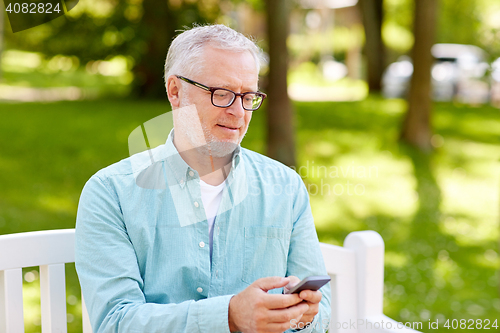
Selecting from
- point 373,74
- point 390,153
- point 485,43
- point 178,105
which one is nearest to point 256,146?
point 390,153

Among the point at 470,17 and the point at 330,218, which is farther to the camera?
the point at 470,17

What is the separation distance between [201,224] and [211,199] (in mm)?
141

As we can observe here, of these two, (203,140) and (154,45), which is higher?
(203,140)

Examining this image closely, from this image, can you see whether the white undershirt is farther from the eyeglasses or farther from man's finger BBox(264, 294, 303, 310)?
man's finger BBox(264, 294, 303, 310)

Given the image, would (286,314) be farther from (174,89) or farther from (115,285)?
(174,89)

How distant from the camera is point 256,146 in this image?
937 cm

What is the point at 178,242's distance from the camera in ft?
6.15

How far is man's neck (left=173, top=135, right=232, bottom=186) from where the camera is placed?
2066 millimetres

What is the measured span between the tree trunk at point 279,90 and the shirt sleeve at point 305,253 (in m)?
5.60

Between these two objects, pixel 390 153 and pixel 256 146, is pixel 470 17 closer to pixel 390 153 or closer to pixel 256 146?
pixel 390 153

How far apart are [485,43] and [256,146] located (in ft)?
13.5

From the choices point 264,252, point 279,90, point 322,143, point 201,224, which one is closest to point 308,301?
point 264,252

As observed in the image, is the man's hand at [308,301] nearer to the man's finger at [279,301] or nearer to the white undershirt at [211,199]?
Result: the man's finger at [279,301]

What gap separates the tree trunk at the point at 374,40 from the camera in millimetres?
16156
